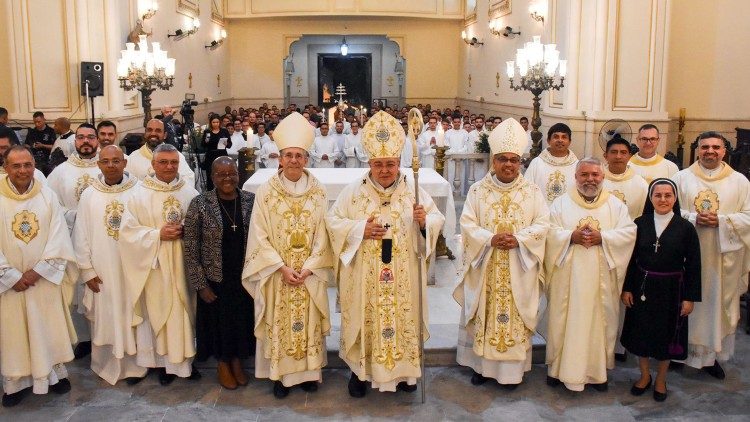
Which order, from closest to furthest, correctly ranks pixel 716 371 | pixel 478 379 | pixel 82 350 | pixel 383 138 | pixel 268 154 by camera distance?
pixel 383 138 → pixel 478 379 → pixel 716 371 → pixel 82 350 → pixel 268 154

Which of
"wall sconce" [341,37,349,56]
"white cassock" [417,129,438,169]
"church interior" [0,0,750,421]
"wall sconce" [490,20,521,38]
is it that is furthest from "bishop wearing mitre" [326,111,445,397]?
"wall sconce" [341,37,349,56]

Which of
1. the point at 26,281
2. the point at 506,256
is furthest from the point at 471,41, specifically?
the point at 26,281

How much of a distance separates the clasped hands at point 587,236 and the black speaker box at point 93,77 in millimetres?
7647

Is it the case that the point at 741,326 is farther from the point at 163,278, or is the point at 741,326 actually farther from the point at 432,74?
the point at 432,74

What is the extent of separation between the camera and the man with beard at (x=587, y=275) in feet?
16.2

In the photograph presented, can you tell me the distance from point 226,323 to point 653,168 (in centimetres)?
370

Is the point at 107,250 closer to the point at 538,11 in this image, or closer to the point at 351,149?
the point at 351,149

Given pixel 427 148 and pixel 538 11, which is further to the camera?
pixel 427 148

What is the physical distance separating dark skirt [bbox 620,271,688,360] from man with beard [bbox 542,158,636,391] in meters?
0.17

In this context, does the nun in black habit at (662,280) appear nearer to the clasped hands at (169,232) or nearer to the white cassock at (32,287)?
the clasped hands at (169,232)

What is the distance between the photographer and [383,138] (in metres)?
4.70

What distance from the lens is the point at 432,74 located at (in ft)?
78.9

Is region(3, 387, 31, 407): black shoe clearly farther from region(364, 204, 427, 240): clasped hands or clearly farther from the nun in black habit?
the nun in black habit

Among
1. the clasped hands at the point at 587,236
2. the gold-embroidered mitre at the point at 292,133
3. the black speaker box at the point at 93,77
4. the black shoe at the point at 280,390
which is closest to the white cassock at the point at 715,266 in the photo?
the clasped hands at the point at 587,236
